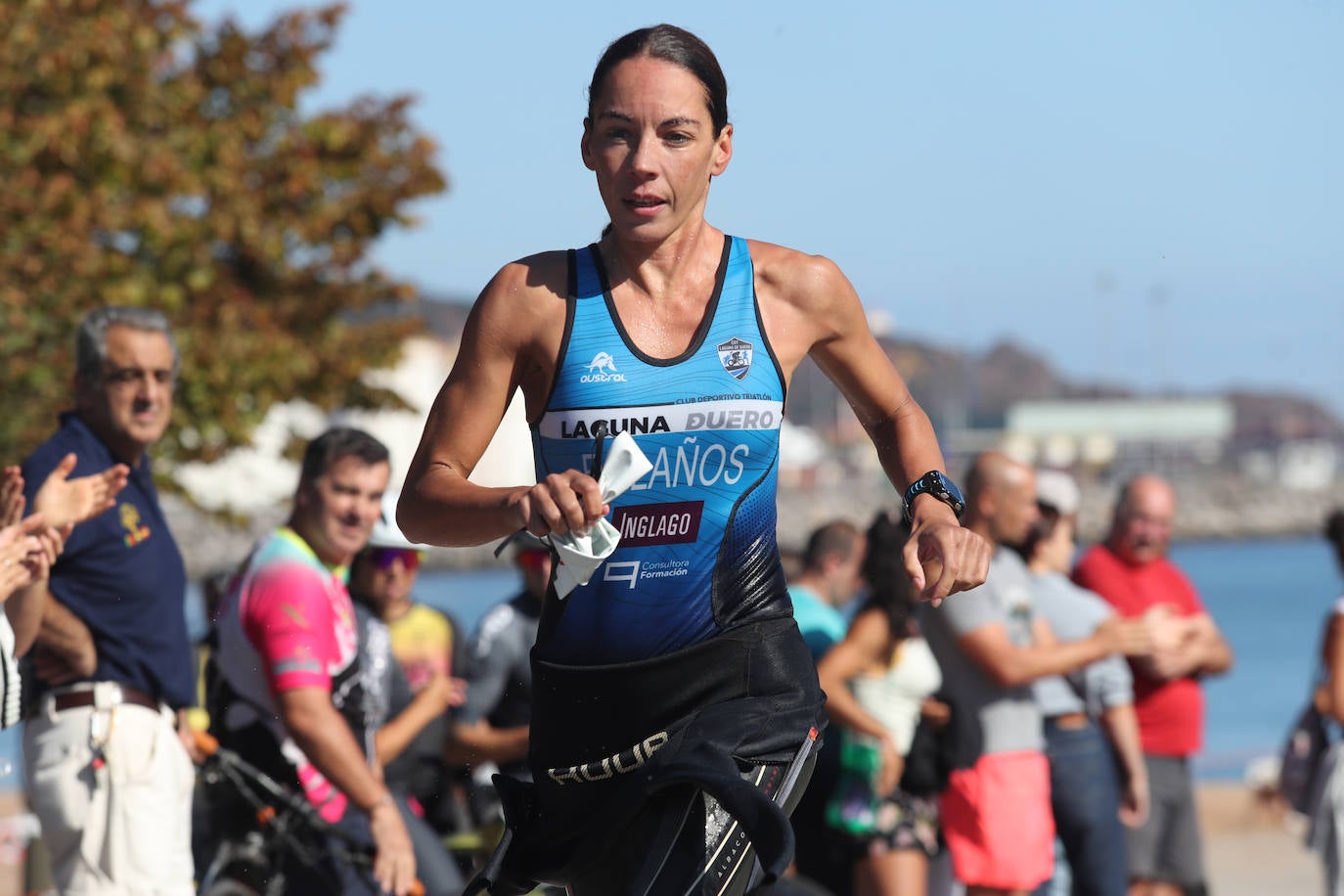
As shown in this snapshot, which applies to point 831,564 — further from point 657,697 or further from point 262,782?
point 657,697

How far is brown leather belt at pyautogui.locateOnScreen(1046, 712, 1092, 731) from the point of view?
7.16 meters

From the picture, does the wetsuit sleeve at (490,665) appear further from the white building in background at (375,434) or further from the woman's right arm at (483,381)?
the woman's right arm at (483,381)

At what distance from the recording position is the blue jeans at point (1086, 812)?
7.05 meters

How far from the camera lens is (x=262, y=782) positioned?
5.49 meters

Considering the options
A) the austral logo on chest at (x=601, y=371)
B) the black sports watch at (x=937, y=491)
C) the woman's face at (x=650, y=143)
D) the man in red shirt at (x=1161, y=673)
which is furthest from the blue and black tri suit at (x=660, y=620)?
the man in red shirt at (x=1161, y=673)

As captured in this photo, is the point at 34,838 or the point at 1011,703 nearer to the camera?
the point at 1011,703

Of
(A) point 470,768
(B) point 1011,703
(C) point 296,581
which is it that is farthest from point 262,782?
(B) point 1011,703

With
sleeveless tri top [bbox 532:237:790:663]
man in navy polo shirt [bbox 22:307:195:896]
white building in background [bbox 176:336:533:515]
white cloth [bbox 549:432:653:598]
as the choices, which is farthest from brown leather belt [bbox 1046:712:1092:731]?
white cloth [bbox 549:432:653:598]

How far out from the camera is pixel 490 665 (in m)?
7.32

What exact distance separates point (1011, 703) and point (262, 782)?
2927 mm

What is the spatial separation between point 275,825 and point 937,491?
277 centimetres

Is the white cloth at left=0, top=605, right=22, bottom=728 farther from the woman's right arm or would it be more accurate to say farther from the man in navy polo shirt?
the woman's right arm

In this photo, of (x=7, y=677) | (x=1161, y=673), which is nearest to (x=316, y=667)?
(x=7, y=677)

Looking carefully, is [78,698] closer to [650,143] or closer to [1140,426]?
[650,143]
